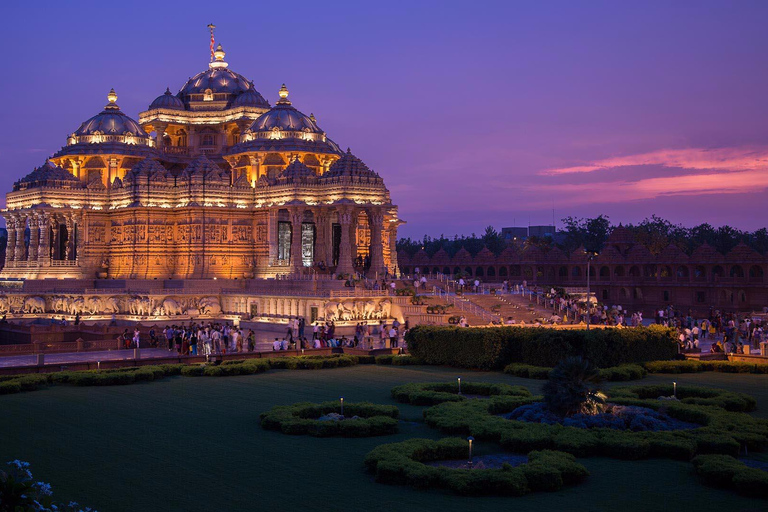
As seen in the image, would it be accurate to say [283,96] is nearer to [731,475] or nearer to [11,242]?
[11,242]

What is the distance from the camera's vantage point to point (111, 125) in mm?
63656

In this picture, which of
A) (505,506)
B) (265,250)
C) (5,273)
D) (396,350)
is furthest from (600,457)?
(5,273)

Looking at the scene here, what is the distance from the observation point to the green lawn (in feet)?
44.9

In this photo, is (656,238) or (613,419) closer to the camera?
(613,419)

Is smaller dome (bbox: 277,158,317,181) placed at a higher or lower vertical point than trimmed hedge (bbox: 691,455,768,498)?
higher

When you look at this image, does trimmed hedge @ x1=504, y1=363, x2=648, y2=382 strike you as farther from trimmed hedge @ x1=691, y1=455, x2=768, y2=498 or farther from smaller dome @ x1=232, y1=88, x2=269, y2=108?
smaller dome @ x1=232, y1=88, x2=269, y2=108

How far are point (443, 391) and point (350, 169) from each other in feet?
95.2

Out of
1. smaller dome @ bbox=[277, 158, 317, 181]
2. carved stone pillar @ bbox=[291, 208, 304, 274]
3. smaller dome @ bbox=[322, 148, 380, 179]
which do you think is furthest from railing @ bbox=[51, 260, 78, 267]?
smaller dome @ bbox=[322, 148, 380, 179]

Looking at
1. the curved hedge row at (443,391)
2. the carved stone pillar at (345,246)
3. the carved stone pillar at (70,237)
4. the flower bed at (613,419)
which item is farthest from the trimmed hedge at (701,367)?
the carved stone pillar at (70,237)

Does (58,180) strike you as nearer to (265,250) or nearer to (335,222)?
(265,250)

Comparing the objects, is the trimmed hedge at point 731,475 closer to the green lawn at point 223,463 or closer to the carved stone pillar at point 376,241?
the green lawn at point 223,463

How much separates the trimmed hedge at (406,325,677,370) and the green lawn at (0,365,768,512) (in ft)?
16.7

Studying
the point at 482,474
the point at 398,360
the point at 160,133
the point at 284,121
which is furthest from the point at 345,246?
the point at 482,474

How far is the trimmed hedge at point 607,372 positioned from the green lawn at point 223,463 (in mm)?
3804
